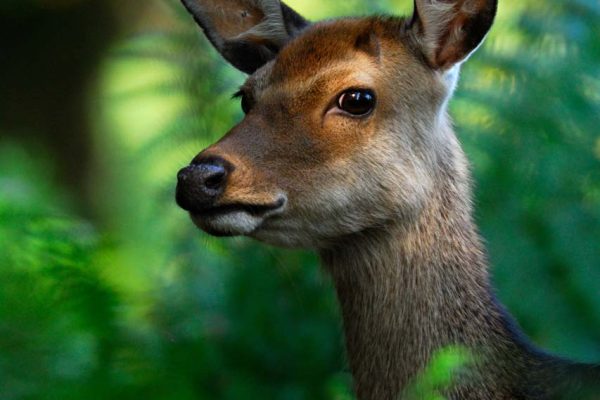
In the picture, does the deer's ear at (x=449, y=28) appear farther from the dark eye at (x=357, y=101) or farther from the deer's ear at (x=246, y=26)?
the deer's ear at (x=246, y=26)

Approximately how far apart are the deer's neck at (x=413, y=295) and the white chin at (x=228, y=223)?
1.42 ft

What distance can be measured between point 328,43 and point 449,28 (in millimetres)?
403

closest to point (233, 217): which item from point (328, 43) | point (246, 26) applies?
point (328, 43)

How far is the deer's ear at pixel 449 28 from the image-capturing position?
402 cm

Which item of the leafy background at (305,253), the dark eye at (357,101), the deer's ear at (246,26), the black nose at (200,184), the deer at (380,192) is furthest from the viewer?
the deer's ear at (246,26)

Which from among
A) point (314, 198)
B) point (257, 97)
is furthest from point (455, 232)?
point (257, 97)

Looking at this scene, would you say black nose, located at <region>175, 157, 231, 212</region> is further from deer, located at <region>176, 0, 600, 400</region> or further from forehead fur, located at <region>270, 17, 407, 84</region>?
forehead fur, located at <region>270, 17, 407, 84</region>

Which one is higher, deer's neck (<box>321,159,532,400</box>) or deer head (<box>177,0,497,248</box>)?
deer head (<box>177,0,497,248</box>)

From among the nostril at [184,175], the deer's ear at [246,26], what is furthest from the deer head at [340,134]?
the deer's ear at [246,26]

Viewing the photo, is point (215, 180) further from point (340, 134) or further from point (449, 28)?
point (449, 28)

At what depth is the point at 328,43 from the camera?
4.00 m

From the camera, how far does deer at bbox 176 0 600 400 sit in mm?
3537

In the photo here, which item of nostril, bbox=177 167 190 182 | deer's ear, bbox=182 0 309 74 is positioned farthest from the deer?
deer's ear, bbox=182 0 309 74

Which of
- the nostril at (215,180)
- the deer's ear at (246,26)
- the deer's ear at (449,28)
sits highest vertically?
the nostril at (215,180)
